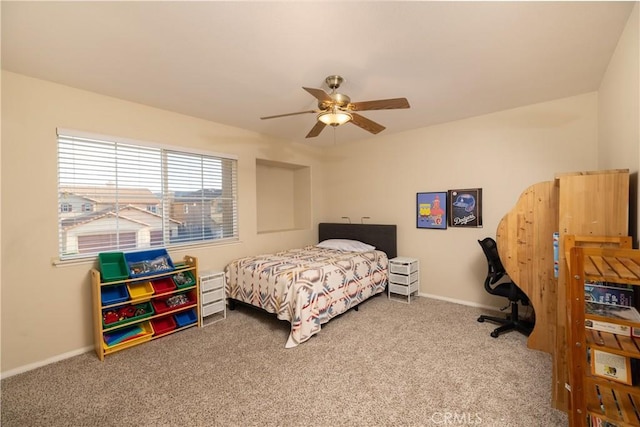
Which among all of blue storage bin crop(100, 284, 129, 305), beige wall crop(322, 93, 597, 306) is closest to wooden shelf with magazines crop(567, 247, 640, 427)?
beige wall crop(322, 93, 597, 306)

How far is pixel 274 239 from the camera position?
4.48 metres

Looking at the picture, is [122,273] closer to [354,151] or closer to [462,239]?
[354,151]

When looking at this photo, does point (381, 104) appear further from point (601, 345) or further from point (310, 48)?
Result: point (601, 345)

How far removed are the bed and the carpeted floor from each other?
25 cm

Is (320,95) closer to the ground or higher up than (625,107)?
higher up

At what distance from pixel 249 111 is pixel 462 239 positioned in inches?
132

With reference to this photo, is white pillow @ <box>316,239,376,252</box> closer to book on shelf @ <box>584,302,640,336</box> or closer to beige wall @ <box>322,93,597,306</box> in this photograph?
beige wall @ <box>322,93,597,306</box>

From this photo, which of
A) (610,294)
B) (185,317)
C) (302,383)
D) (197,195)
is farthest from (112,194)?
(610,294)

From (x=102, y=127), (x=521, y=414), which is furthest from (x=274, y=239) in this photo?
(x=521, y=414)

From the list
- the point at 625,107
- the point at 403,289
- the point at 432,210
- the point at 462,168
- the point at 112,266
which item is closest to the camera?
the point at 625,107

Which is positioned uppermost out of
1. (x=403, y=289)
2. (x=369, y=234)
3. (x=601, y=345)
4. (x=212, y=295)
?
(x=369, y=234)

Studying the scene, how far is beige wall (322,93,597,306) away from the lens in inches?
119

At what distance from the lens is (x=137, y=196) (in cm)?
304

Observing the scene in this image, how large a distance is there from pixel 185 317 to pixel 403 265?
2.92m
